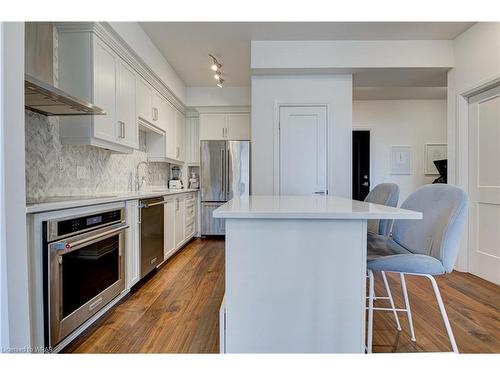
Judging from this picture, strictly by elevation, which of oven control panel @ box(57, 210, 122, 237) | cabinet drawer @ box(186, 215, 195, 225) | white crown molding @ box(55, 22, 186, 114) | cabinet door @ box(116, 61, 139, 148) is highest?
white crown molding @ box(55, 22, 186, 114)

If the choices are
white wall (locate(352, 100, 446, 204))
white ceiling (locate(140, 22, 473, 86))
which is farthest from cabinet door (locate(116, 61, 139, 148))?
white wall (locate(352, 100, 446, 204))

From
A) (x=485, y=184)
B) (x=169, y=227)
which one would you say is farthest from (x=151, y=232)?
(x=485, y=184)

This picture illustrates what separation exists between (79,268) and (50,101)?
1.10 meters

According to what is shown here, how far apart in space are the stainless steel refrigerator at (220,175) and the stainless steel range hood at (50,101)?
2.78m

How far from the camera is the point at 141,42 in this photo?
9.88 ft

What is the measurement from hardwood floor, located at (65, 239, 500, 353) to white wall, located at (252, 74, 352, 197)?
1.31 metres

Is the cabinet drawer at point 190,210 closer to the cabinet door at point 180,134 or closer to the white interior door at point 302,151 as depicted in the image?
the cabinet door at point 180,134

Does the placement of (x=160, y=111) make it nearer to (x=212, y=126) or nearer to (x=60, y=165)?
(x=212, y=126)

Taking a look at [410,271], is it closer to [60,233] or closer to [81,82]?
[60,233]

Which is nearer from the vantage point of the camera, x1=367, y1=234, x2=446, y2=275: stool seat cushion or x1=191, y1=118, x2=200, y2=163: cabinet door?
x1=367, y1=234, x2=446, y2=275: stool seat cushion

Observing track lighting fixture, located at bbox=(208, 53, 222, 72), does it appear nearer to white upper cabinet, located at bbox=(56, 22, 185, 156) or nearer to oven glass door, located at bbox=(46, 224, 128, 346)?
white upper cabinet, located at bbox=(56, 22, 185, 156)

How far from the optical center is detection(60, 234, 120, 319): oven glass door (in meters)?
1.63

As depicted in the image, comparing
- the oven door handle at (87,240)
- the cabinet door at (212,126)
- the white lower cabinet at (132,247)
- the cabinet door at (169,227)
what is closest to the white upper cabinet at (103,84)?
the white lower cabinet at (132,247)

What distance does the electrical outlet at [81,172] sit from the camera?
8.25 ft
